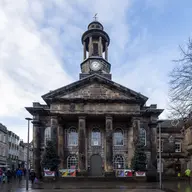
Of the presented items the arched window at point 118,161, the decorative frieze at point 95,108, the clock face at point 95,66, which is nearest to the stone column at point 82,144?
the decorative frieze at point 95,108

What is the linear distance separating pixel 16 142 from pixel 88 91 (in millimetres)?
47612

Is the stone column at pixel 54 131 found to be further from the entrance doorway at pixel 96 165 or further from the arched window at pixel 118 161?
the arched window at pixel 118 161

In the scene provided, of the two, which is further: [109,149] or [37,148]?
[37,148]

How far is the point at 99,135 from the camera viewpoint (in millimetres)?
39062

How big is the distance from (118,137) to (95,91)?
8351 millimetres

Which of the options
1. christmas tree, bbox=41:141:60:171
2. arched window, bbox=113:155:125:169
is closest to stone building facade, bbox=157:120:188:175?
arched window, bbox=113:155:125:169

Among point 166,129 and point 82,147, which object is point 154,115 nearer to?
point 166,129

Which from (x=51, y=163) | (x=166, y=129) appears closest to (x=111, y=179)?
(x=51, y=163)

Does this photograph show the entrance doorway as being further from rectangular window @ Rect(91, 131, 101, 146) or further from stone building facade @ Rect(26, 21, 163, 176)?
rectangular window @ Rect(91, 131, 101, 146)

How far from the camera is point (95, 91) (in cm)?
3550

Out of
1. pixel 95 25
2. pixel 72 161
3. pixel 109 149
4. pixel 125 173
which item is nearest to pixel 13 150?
pixel 72 161

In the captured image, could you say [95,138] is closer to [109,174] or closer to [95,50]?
[109,174]

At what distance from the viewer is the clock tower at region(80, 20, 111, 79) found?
44719 millimetres

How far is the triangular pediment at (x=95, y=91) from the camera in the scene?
35.0m
